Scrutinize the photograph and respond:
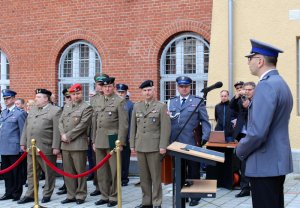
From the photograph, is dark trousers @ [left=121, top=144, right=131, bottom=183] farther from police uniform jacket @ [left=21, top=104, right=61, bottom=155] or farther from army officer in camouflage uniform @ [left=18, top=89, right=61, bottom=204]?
police uniform jacket @ [left=21, top=104, right=61, bottom=155]

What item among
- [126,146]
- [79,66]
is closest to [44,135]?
[126,146]

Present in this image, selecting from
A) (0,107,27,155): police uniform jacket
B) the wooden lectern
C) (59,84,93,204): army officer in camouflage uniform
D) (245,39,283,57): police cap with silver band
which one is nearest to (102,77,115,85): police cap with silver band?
(59,84,93,204): army officer in camouflage uniform

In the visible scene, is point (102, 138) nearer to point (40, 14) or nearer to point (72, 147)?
point (72, 147)

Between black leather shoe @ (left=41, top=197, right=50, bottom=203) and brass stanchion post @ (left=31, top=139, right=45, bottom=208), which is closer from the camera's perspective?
brass stanchion post @ (left=31, top=139, right=45, bottom=208)

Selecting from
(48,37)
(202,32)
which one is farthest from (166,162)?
(48,37)

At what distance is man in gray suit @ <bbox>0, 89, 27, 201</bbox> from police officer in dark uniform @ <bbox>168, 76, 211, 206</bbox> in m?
2.87

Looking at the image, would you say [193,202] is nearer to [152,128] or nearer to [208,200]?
[208,200]

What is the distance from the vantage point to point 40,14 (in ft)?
42.5

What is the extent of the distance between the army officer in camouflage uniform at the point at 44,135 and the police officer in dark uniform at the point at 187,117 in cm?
201

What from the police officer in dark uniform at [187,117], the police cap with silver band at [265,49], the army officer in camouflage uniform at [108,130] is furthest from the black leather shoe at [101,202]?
the police cap with silver band at [265,49]

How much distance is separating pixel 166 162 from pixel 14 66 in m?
8.30

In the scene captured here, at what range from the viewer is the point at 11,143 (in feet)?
28.2

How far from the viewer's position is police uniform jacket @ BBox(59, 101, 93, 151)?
7.99 meters

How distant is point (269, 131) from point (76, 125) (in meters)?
4.63
